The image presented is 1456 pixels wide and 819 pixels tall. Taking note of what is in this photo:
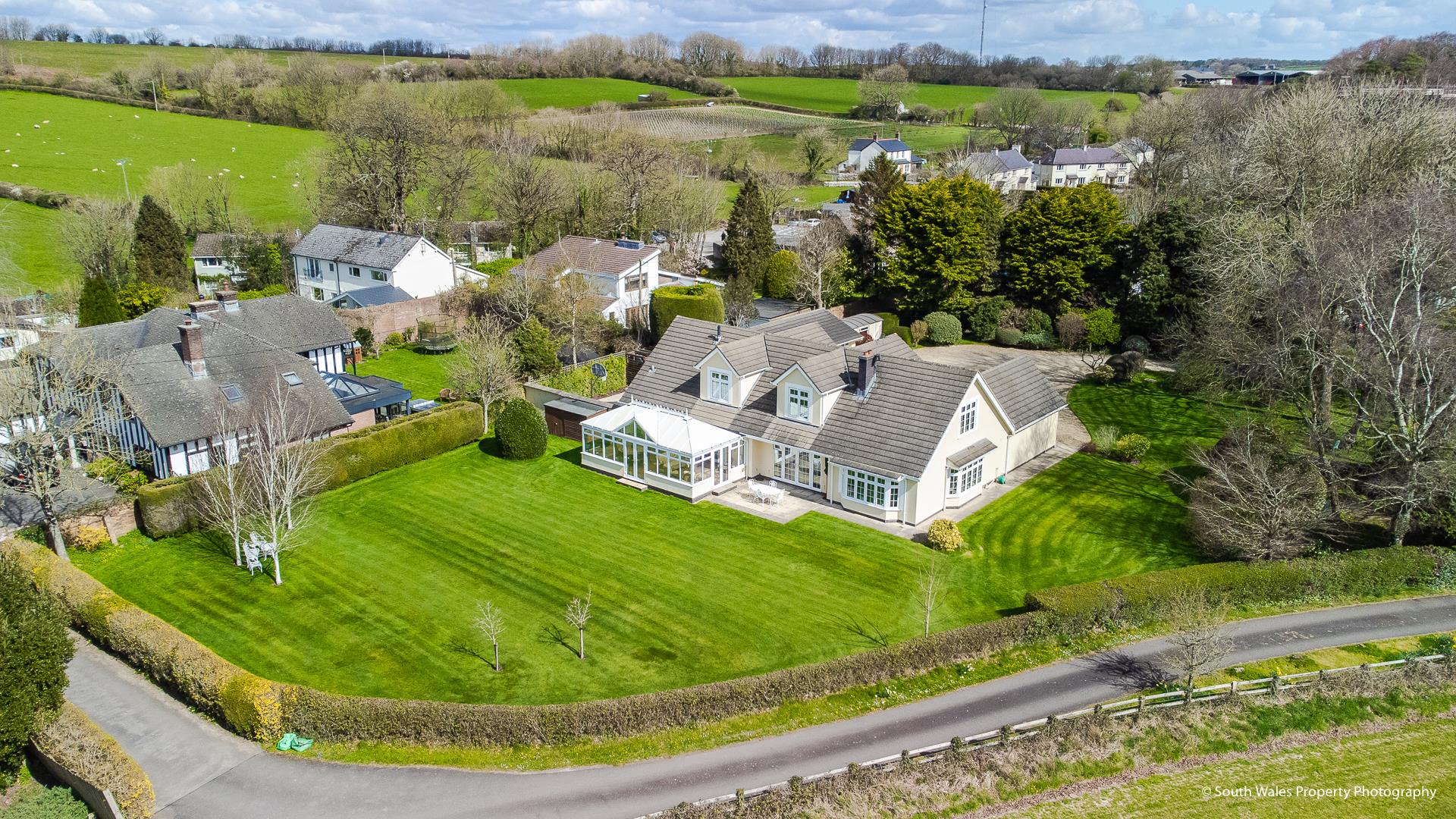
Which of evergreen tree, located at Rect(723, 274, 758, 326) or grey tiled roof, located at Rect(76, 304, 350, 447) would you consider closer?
grey tiled roof, located at Rect(76, 304, 350, 447)

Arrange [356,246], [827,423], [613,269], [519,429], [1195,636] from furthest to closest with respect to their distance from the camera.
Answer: [356,246], [613,269], [519,429], [827,423], [1195,636]

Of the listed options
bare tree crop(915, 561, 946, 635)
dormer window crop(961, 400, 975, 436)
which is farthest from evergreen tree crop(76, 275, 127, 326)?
bare tree crop(915, 561, 946, 635)

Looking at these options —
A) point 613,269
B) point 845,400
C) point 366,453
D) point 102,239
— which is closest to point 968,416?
point 845,400

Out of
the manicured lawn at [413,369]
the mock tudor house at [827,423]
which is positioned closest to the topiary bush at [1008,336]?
the mock tudor house at [827,423]

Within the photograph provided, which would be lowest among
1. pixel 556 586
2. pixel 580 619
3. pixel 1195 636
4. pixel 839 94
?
pixel 556 586

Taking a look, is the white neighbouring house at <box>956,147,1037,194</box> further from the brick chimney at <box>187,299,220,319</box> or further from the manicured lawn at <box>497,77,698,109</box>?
the brick chimney at <box>187,299,220,319</box>

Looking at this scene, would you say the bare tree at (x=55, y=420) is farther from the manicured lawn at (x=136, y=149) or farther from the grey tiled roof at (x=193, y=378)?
the manicured lawn at (x=136, y=149)

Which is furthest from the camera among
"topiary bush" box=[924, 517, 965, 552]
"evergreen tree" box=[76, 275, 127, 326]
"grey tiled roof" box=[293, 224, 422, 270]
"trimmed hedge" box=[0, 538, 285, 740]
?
"grey tiled roof" box=[293, 224, 422, 270]

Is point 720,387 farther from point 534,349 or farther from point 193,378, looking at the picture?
point 193,378
